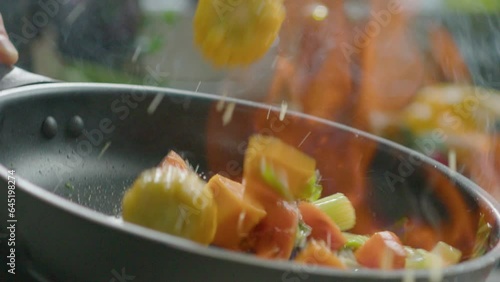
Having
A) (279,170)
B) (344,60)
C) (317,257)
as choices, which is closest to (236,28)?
(279,170)

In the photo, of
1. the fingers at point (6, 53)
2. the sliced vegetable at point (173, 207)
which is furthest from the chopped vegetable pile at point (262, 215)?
the fingers at point (6, 53)

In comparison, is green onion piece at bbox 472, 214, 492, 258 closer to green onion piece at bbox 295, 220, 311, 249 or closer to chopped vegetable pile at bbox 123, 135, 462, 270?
chopped vegetable pile at bbox 123, 135, 462, 270

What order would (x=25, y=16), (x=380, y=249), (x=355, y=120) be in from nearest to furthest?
(x=380, y=249) → (x=355, y=120) → (x=25, y=16)

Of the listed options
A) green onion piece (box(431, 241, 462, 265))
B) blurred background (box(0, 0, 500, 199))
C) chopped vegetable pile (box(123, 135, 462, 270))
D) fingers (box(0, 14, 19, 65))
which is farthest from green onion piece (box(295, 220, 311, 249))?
blurred background (box(0, 0, 500, 199))

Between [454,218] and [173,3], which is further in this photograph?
[173,3]

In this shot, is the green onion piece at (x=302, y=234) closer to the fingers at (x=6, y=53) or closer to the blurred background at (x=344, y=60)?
the fingers at (x=6, y=53)

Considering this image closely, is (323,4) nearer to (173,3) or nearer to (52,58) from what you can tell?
(173,3)

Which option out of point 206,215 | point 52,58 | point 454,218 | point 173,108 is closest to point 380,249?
point 454,218
